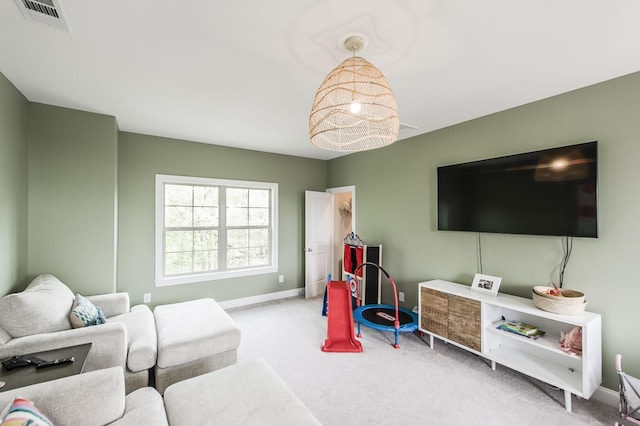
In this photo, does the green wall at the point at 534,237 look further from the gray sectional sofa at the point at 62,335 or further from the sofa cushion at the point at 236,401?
the gray sectional sofa at the point at 62,335

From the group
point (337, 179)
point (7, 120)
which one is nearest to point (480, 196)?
point (337, 179)

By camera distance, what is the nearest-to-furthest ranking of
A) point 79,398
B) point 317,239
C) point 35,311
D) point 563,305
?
point 79,398 < point 35,311 < point 563,305 < point 317,239

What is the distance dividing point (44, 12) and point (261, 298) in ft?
13.6

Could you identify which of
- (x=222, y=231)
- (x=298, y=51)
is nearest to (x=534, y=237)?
(x=298, y=51)

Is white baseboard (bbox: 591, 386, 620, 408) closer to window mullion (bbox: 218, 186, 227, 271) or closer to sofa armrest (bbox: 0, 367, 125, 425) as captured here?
sofa armrest (bbox: 0, 367, 125, 425)

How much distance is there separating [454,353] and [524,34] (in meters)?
2.94

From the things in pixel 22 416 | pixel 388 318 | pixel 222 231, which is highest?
pixel 222 231

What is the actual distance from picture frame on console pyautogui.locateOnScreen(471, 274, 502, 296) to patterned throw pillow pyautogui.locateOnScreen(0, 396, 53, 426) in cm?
326

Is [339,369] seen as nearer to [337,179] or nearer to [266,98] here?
[266,98]

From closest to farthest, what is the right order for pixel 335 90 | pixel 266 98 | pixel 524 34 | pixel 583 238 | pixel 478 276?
1. pixel 335 90
2. pixel 524 34
3. pixel 583 238
4. pixel 266 98
5. pixel 478 276

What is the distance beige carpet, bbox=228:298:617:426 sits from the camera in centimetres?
207

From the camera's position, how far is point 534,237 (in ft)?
8.73

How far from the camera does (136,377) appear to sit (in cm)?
217

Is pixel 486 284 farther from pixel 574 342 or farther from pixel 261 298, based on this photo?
pixel 261 298
